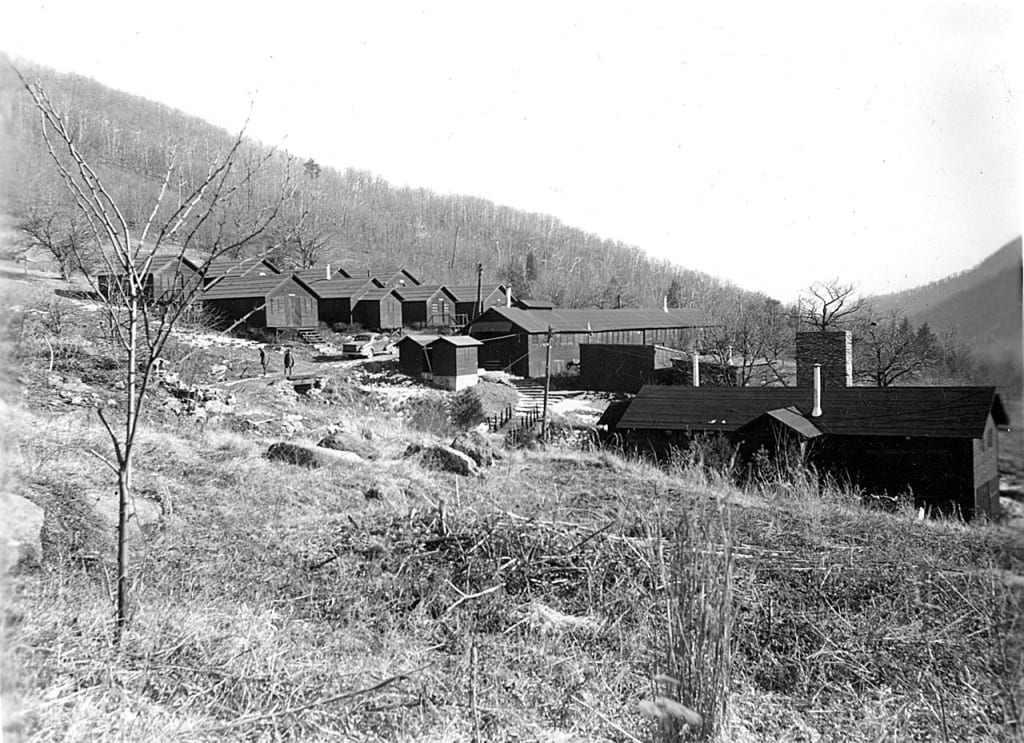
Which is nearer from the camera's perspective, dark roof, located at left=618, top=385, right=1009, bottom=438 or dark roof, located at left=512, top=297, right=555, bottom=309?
dark roof, located at left=618, top=385, right=1009, bottom=438

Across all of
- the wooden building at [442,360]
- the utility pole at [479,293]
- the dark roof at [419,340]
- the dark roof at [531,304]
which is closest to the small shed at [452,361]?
the wooden building at [442,360]

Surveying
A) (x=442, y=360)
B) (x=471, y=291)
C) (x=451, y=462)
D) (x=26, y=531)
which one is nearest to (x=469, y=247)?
(x=471, y=291)

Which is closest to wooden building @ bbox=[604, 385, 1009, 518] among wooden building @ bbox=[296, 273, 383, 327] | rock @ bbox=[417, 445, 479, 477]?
rock @ bbox=[417, 445, 479, 477]

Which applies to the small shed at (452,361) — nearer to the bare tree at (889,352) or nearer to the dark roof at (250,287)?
the dark roof at (250,287)

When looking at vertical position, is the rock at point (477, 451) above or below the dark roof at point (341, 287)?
below

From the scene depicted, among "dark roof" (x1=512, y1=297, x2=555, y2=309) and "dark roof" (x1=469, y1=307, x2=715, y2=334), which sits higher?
"dark roof" (x1=512, y1=297, x2=555, y2=309)

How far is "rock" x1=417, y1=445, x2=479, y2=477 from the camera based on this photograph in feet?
32.9

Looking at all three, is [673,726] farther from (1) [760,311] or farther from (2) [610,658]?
(1) [760,311]

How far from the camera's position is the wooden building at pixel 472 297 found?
43.8 meters

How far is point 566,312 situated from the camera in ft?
123

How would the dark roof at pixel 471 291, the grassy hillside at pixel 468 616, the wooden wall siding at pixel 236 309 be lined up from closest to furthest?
the grassy hillside at pixel 468 616, the wooden wall siding at pixel 236 309, the dark roof at pixel 471 291

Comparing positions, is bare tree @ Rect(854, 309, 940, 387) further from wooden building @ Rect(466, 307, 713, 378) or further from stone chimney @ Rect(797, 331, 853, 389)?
wooden building @ Rect(466, 307, 713, 378)

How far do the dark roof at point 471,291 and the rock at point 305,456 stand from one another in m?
34.4

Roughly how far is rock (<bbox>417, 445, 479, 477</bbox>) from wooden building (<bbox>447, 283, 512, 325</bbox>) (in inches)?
1306
